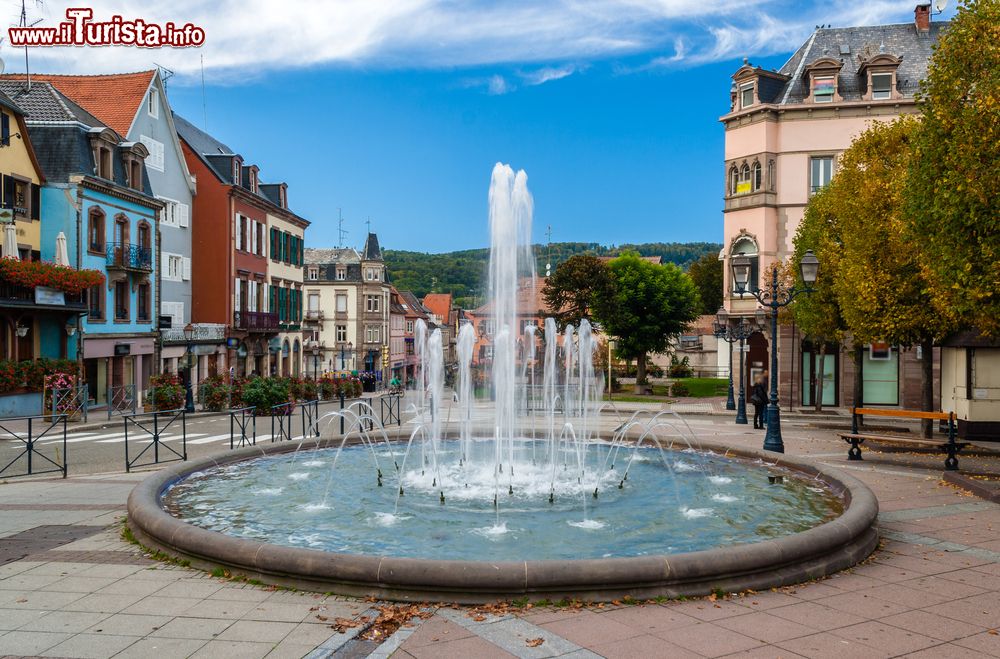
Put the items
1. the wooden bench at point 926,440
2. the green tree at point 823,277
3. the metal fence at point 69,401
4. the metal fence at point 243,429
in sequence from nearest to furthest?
1. the wooden bench at point 926,440
2. the metal fence at point 243,429
3. the green tree at point 823,277
4. the metal fence at point 69,401

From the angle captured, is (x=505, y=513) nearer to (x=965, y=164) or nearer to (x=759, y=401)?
(x=965, y=164)

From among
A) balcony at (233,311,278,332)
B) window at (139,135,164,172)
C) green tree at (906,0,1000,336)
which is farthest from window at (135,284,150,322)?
green tree at (906,0,1000,336)

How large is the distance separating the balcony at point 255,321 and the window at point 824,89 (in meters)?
34.8

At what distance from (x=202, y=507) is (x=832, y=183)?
2671 cm

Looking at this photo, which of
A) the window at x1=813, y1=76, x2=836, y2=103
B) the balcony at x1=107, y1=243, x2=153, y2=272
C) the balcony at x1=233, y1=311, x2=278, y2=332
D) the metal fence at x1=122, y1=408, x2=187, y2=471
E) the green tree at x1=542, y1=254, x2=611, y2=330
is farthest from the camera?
the green tree at x1=542, y1=254, x2=611, y2=330

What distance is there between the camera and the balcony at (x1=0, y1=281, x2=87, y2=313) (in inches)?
1165

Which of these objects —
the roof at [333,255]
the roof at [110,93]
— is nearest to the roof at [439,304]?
the roof at [333,255]

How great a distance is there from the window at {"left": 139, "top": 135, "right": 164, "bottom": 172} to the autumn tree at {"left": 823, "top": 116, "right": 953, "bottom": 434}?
34.6 meters

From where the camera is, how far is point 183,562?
28.7 feet

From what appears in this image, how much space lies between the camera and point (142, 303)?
131 feet

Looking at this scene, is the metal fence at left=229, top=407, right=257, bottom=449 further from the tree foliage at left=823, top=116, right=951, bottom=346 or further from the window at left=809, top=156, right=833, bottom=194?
the window at left=809, top=156, right=833, bottom=194

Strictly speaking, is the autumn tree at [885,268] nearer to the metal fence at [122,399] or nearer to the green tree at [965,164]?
the green tree at [965,164]

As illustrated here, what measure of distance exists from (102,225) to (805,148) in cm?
3429

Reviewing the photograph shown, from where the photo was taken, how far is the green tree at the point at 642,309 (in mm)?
49438
